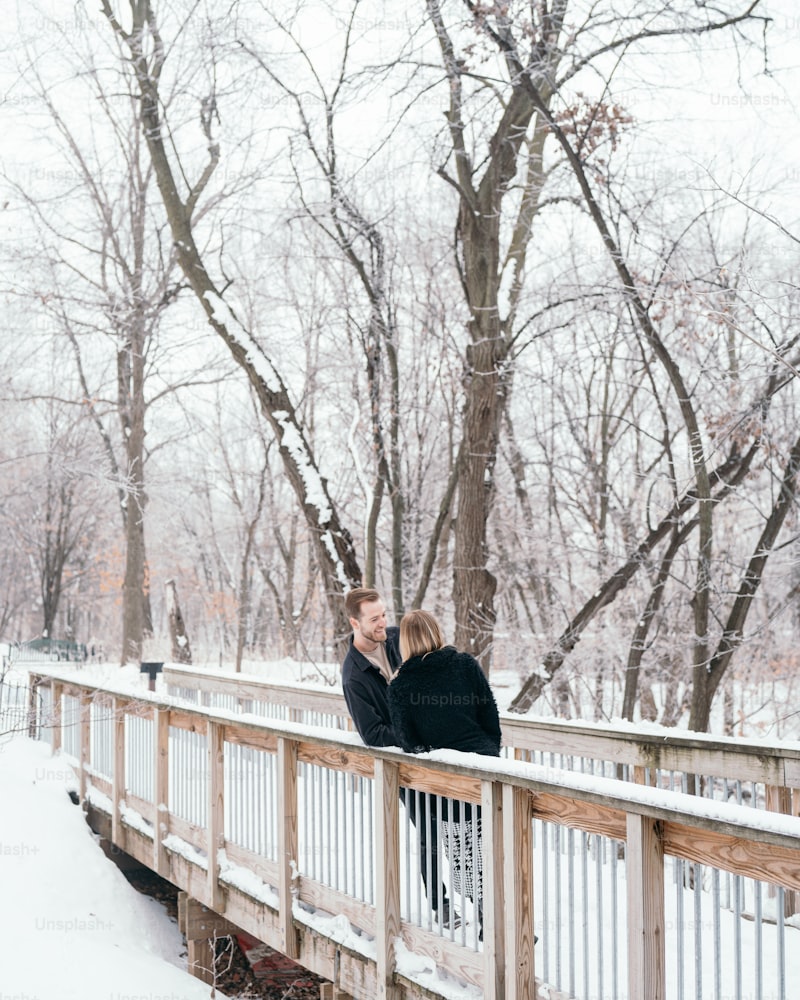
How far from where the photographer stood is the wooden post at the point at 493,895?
150 inches

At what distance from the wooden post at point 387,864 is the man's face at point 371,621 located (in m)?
0.69

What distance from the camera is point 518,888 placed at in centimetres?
373

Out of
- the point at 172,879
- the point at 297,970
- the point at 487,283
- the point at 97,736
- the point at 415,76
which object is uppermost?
the point at 415,76

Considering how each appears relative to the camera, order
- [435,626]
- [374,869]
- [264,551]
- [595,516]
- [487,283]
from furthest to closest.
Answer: [264,551] → [595,516] → [487,283] → [374,869] → [435,626]

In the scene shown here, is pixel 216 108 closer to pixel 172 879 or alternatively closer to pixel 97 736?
pixel 97 736

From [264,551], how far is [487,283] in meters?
24.8

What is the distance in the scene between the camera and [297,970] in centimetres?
769

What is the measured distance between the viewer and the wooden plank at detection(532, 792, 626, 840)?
3320mm

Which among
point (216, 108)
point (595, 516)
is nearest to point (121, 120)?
point (216, 108)

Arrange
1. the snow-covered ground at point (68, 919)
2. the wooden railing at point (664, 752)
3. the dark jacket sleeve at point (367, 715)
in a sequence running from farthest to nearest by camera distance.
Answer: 1. the snow-covered ground at point (68, 919)
2. the wooden railing at point (664, 752)
3. the dark jacket sleeve at point (367, 715)

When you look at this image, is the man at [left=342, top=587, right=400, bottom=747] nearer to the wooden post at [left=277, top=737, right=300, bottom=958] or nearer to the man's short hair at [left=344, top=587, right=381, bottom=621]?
the man's short hair at [left=344, top=587, right=381, bottom=621]

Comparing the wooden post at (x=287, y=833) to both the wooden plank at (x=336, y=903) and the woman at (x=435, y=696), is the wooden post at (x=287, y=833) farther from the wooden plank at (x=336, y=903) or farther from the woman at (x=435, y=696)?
the woman at (x=435, y=696)

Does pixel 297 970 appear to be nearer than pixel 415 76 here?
Yes

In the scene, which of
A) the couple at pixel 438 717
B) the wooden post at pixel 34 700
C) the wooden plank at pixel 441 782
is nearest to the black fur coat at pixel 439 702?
the couple at pixel 438 717
